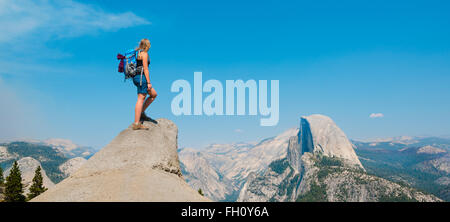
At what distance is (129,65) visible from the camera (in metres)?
12.4

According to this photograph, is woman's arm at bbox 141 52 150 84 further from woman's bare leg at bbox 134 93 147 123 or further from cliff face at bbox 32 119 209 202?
cliff face at bbox 32 119 209 202

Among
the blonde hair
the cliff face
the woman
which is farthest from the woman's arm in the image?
the cliff face

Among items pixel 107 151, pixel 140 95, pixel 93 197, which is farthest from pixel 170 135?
pixel 93 197

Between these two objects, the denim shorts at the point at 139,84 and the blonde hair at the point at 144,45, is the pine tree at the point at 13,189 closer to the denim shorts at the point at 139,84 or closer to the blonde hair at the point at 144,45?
the denim shorts at the point at 139,84

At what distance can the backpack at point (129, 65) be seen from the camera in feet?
40.7

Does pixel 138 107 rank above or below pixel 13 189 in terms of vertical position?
above

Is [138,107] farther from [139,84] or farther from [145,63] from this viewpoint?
[145,63]

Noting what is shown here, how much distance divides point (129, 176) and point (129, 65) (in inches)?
203

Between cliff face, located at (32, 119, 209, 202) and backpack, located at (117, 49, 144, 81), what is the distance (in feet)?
8.02

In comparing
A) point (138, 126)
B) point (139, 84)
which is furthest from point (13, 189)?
point (139, 84)

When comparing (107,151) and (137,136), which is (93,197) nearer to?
(107,151)

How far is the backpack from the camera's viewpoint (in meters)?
12.4

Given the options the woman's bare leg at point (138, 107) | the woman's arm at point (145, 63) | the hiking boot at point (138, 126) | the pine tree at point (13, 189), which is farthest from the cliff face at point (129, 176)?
the pine tree at point (13, 189)
